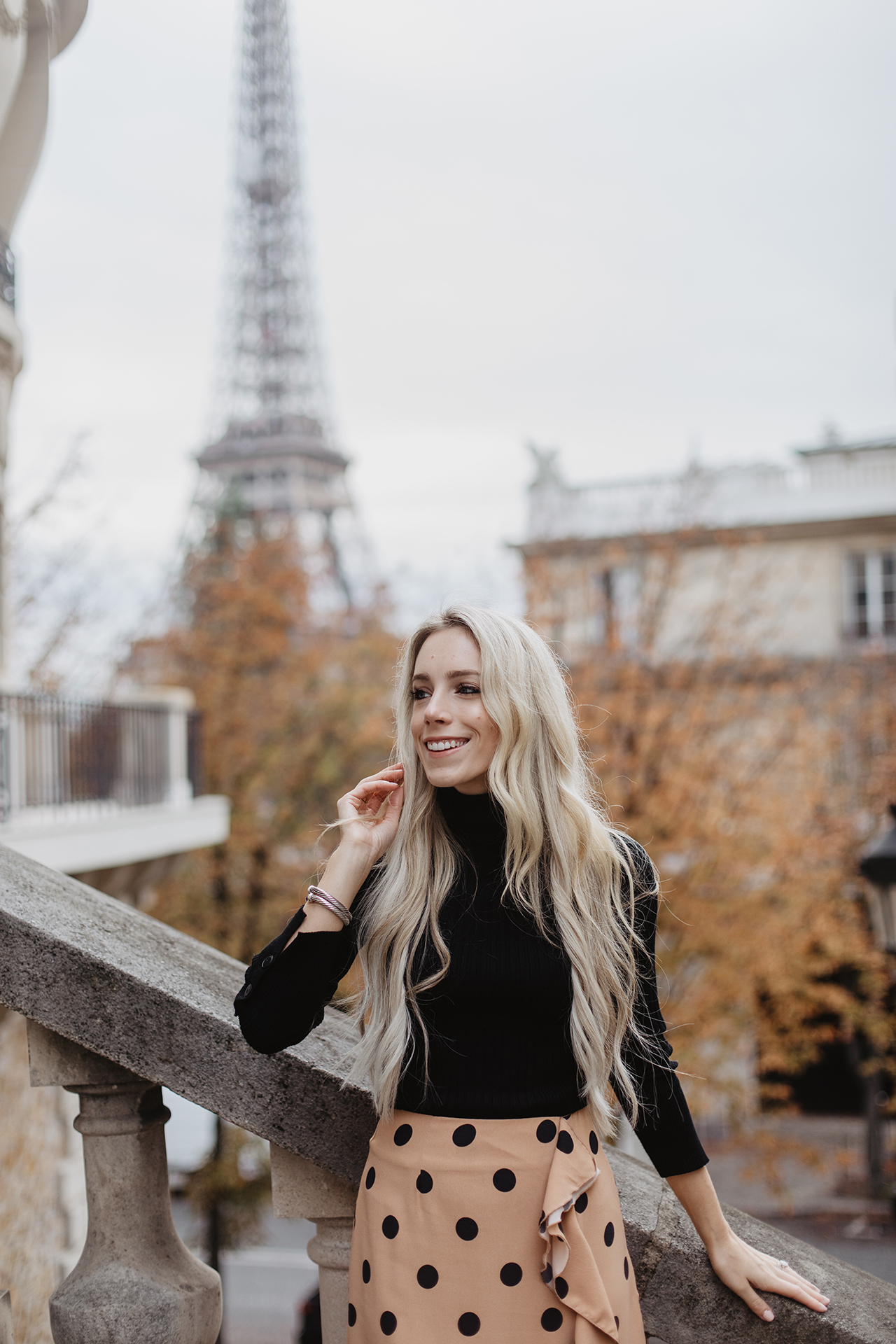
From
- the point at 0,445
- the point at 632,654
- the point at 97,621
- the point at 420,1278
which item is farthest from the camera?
the point at 632,654

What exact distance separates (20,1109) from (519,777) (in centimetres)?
470

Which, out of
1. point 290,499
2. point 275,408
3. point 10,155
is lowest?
point 10,155

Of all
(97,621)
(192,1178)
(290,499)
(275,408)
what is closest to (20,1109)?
(192,1178)

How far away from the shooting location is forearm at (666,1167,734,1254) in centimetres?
191

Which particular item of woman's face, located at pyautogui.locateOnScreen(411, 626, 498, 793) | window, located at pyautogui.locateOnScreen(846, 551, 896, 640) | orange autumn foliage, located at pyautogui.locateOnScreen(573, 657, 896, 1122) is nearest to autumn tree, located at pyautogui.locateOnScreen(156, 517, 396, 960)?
orange autumn foliage, located at pyautogui.locateOnScreen(573, 657, 896, 1122)

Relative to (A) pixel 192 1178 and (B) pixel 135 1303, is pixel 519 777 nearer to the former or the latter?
(B) pixel 135 1303

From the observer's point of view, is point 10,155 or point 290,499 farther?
point 290,499

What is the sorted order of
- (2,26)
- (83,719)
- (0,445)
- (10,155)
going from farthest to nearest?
(83,719) < (0,445) < (10,155) < (2,26)

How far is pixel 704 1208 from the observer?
6.27ft

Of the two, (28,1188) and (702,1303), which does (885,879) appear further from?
(28,1188)

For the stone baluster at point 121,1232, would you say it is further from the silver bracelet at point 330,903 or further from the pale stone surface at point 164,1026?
the silver bracelet at point 330,903

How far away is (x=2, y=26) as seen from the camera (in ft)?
11.1

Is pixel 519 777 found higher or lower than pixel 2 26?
lower

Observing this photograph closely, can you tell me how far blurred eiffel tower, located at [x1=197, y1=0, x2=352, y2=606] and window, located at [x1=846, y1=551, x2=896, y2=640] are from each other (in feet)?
68.0
